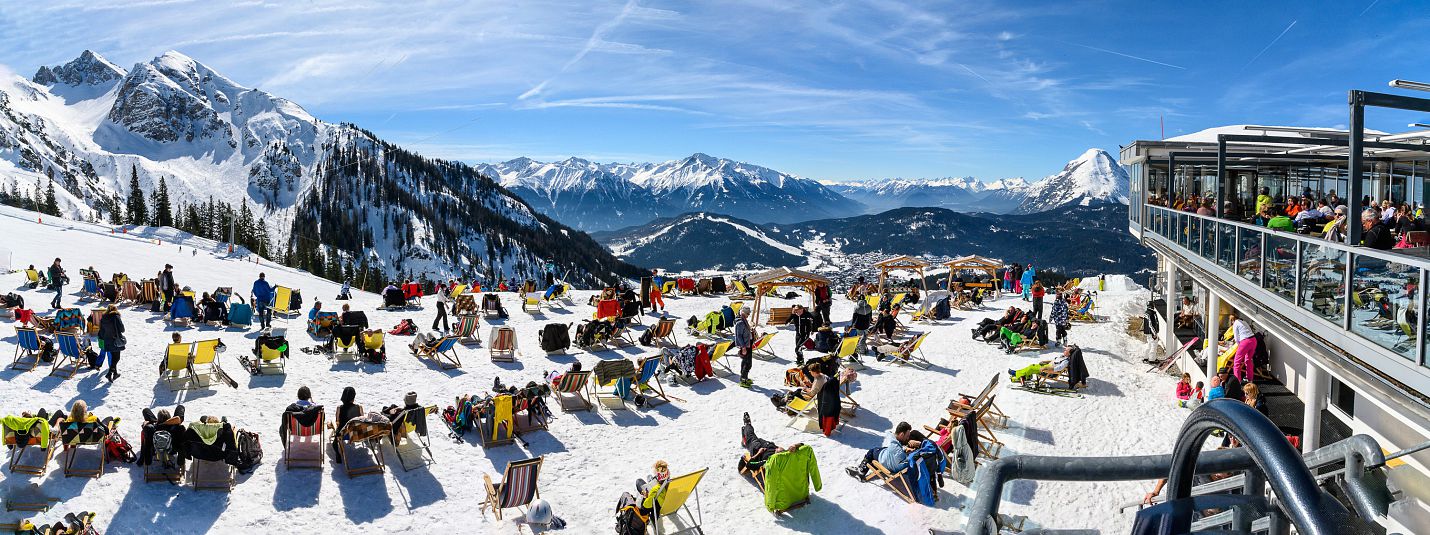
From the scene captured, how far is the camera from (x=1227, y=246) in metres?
11.7

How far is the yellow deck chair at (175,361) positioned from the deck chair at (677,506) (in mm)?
9569

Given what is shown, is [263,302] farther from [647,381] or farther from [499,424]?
[647,381]

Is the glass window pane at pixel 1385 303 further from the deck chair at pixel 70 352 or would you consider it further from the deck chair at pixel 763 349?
Answer: the deck chair at pixel 70 352

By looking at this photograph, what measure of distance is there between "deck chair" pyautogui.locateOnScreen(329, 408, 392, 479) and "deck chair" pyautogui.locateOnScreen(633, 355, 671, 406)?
490 cm

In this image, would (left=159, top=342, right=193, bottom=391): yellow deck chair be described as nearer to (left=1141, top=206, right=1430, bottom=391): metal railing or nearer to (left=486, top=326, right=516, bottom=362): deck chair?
(left=486, top=326, right=516, bottom=362): deck chair

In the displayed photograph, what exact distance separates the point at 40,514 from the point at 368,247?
578ft

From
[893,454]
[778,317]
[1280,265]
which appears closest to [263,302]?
[778,317]

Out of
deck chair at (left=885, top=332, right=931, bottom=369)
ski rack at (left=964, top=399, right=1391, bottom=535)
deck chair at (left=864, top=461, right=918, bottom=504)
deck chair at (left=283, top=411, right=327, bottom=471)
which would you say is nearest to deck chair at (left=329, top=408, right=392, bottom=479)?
deck chair at (left=283, top=411, right=327, bottom=471)

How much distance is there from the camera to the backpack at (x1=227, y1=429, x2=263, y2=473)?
10055mm

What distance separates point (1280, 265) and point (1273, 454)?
9.65m

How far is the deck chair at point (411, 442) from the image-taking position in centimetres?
1101

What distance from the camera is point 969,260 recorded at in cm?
3059

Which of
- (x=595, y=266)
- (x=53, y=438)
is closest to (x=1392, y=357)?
(x=53, y=438)

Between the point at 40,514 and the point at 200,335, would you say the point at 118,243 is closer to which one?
the point at 200,335
